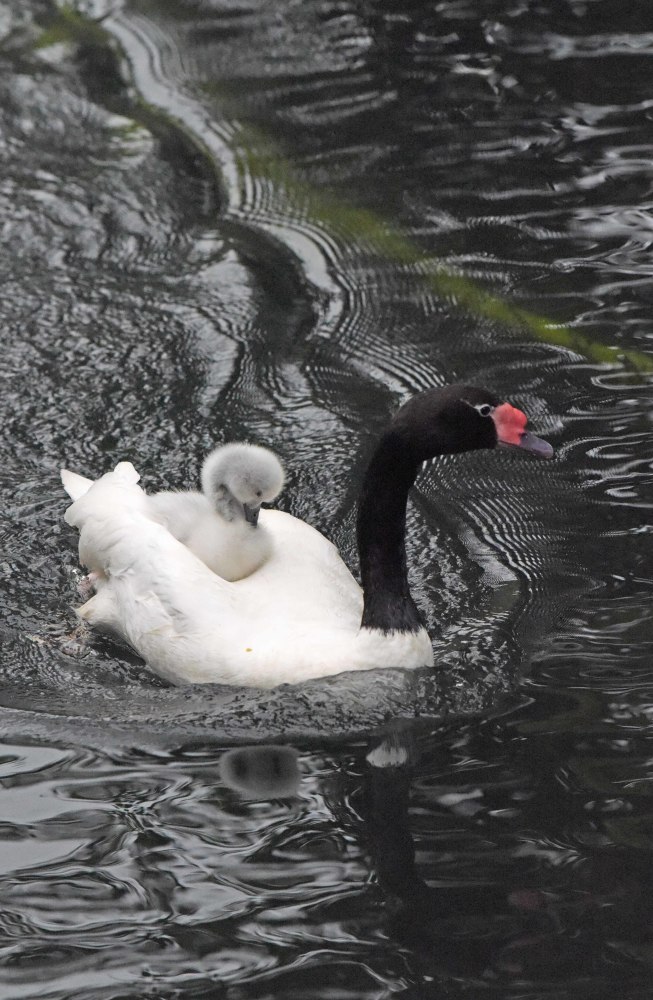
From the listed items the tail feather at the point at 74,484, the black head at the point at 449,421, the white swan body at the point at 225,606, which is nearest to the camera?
the black head at the point at 449,421

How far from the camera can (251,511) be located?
541cm

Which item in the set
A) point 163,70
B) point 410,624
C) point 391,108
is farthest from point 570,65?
point 410,624

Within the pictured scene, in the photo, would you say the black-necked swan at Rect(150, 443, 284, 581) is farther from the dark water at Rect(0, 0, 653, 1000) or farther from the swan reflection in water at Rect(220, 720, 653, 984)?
the swan reflection in water at Rect(220, 720, 653, 984)

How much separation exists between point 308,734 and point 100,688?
0.83m

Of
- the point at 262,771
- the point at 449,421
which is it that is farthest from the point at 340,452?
the point at 262,771

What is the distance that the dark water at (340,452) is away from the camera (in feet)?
12.8

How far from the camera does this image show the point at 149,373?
7059 millimetres

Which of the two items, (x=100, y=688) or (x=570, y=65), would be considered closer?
(x=100, y=688)

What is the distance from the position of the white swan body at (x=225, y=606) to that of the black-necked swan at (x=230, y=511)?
0.27ft

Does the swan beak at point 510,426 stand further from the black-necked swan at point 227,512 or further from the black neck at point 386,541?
the black-necked swan at point 227,512

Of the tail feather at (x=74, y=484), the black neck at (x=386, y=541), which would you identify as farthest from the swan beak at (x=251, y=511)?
the tail feather at (x=74, y=484)

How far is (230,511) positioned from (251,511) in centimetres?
10

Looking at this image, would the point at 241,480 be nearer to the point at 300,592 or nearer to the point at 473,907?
the point at 300,592

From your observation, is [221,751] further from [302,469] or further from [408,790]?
[302,469]
